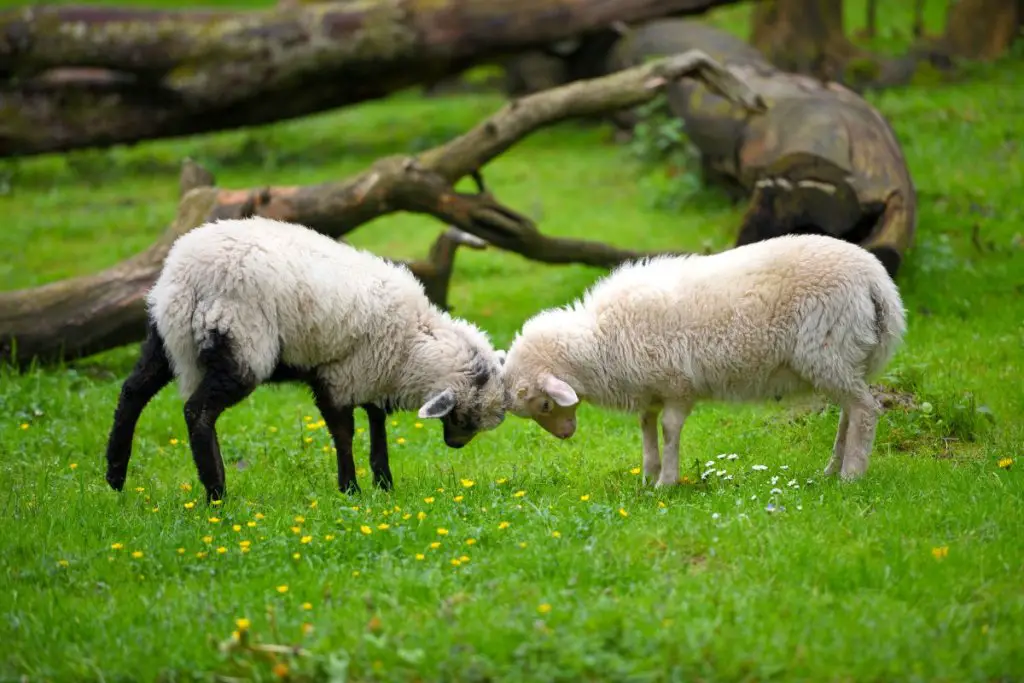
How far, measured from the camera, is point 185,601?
538cm

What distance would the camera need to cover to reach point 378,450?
24.6 ft

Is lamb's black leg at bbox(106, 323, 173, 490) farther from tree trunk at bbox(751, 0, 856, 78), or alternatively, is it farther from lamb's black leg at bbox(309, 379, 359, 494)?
tree trunk at bbox(751, 0, 856, 78)

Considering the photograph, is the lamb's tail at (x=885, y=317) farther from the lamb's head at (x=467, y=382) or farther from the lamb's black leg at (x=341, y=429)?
the lamb's black leg at (x=341, y=429)

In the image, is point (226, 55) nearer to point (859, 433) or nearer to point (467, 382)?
point (467, 382)

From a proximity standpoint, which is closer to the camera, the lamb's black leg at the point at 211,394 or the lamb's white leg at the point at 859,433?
the lamb's black leg at the point at 211,394

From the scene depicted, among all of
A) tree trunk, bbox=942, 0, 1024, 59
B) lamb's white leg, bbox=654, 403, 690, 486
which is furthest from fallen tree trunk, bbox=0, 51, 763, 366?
tree trunk, bbox=942, 0, 1024, 59

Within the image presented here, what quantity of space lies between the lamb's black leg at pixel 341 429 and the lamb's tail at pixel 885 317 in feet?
10.1

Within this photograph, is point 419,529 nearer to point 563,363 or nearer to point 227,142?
point 563,363

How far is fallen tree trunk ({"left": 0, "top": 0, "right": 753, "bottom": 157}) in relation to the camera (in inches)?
619

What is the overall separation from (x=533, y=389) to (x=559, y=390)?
255 millimetres

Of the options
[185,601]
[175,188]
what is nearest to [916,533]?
[185,601]

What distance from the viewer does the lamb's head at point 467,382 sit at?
7.41m

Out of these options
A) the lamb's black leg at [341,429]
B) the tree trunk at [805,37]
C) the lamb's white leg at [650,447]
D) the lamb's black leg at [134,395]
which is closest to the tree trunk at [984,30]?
the tree trunk at [805,37]

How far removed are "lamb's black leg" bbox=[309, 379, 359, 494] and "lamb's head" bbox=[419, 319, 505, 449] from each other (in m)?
0.52
